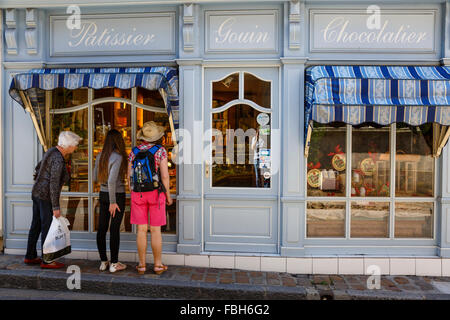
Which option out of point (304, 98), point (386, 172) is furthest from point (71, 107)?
point (386, 172)

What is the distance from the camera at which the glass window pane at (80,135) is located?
225 inches

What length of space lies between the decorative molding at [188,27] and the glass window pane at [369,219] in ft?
11.5

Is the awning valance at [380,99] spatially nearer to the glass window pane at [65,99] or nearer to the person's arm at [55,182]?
the person's arm at [55,182]

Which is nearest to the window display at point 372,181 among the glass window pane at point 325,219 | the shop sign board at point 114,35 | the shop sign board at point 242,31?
the glass window pane at point 325,219

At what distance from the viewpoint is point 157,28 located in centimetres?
538

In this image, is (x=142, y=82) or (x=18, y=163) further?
(x=18, y=163)

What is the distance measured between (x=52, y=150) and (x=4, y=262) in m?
1.91

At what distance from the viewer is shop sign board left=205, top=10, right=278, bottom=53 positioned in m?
5.23

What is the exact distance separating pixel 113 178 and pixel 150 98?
4.92ft

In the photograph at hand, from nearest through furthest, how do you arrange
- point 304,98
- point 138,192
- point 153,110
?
point 138,192 → point 304,98 → point 153,110

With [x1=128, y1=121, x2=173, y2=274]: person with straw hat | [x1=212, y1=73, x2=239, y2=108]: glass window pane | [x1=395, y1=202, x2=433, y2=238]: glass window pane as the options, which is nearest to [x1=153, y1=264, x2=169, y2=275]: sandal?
[x1=128, y1=121, x2=173, y2=274]: person with straw hat

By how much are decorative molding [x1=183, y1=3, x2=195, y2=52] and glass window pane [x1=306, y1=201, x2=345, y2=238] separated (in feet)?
9.88

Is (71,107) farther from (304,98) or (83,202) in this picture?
(304,98)
